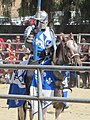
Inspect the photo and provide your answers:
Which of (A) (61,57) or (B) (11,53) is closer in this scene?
(A) (61,57)

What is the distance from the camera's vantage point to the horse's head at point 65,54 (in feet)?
19.7

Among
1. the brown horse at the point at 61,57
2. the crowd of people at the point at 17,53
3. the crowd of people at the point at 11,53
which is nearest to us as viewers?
the brown horse at the point at 61,57

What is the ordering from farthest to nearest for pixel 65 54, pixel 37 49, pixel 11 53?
pixel 11 53 → pixel 65 54 → pixel 37 49

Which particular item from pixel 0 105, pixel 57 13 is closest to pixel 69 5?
pixel 57 13

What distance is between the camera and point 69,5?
19.7 meters

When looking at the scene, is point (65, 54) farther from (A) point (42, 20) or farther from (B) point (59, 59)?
(A) point (42, 20)

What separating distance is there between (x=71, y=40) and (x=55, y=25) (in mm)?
13936

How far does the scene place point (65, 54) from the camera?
20.0 feet

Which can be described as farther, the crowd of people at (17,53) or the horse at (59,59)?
the crowd of people at (17,53)

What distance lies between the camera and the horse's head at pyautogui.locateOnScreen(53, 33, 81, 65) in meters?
6.01

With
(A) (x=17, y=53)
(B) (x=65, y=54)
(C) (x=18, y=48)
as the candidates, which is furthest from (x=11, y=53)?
(B) (x=65, y=54)

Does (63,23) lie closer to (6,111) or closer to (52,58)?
(6,111)

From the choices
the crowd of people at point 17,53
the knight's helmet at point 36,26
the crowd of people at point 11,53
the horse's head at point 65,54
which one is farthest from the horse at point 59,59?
the crowd of people at point 11,53

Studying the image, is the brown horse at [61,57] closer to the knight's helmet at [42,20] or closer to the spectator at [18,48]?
the knight's helmet at [42,20]
